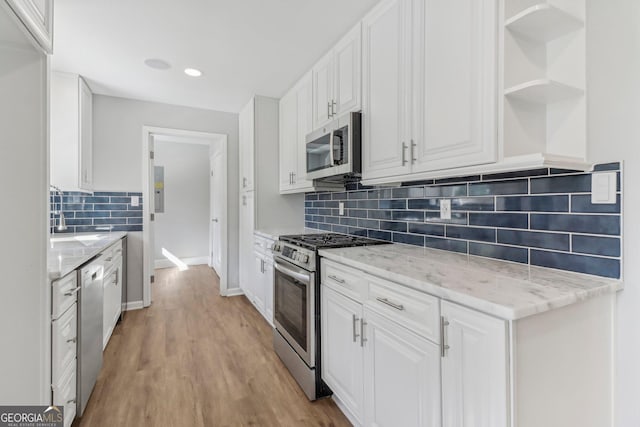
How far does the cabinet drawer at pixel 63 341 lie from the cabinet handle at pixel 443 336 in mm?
1667

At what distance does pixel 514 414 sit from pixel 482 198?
3.43ft

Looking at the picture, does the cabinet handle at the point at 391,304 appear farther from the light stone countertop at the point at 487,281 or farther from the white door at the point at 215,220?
the white door at the point at 215,220

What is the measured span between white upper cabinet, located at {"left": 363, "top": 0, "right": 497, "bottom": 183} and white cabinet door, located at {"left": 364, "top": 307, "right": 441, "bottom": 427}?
791 millimetres

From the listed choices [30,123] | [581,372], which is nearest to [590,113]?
[581,372]

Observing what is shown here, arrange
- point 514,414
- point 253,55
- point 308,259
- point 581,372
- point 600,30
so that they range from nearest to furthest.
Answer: point 514,414
point 581,372
point 600,30
point 308,259
point 253,55

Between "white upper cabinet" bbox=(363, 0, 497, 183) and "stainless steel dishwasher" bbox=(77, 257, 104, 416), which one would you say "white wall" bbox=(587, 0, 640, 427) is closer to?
"white upper cabinet" bbox=(363, 0, 497, 183)

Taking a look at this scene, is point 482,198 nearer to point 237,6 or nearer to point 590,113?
point 590,113

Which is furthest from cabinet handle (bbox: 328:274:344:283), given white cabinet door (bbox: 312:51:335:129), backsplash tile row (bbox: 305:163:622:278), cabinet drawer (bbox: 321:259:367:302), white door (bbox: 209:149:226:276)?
white door (bbox: 209:149:226:276)

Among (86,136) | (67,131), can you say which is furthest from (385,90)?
(86,136)

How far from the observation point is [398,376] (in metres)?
1.26

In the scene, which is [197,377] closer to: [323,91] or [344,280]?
[344,280]

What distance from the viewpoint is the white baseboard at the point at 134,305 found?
3482 millimetres

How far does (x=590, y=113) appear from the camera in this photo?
1183 mm

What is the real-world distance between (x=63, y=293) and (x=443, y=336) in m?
1.73
